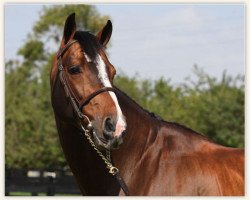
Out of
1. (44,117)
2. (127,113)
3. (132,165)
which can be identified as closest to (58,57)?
(127,113)

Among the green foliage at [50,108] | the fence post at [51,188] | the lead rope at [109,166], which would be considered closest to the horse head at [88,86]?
the lead rope at [109,166]

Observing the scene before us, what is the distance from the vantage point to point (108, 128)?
15.5 ft

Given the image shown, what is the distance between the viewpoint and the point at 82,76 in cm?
507

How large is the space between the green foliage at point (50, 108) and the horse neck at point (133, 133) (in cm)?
2797

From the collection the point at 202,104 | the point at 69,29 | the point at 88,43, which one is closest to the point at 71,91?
the point at 88,43

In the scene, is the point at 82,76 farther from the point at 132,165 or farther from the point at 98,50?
the point at 132,165

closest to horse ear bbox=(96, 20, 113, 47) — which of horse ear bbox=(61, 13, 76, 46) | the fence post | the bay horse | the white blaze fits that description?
the bay horse

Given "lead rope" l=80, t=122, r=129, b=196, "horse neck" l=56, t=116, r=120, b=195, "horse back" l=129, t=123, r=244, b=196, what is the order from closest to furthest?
1. "horse back" l=129, t=123, r=244, b=196
2. "lead rope" l=80, t=122, r=129, b=196
3. "horse neck" l=56, t=116, r=120, b=195

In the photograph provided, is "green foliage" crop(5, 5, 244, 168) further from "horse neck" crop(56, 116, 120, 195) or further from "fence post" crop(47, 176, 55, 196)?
"horse neck" crop(56, 116, 120, 195)

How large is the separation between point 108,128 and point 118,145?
0.55ft

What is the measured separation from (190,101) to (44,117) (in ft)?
32.1

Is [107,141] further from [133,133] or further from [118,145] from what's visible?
[133,133]

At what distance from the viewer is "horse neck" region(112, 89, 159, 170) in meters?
5.12

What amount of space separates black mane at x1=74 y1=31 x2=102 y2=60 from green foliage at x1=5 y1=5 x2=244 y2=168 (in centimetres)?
2793
